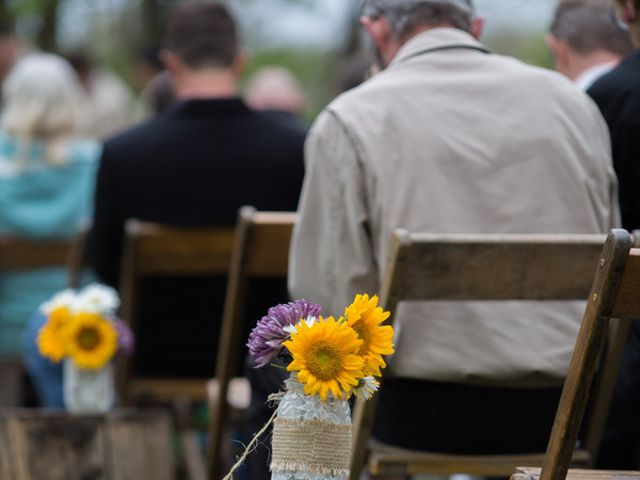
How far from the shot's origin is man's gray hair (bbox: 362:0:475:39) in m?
3.68

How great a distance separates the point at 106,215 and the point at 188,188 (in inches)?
12.9

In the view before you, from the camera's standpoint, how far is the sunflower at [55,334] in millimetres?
4793

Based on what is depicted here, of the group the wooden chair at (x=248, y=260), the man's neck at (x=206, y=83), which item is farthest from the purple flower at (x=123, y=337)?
the man's neck at (x=206, y=83)

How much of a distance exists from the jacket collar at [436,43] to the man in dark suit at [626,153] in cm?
42

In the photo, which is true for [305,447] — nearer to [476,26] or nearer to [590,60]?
[476,26]

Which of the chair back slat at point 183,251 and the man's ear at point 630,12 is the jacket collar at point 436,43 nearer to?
the man's ear at point 630,12

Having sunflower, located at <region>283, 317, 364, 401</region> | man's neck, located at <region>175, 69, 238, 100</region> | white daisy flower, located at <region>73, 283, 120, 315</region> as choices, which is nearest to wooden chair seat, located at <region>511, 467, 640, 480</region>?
sunflower, located at <region>283, 317, 364, 401</region>

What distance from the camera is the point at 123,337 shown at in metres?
4.77

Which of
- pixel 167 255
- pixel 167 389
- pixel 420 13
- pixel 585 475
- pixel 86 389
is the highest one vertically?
pixel 420 13

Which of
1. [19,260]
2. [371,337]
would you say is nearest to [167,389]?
[19,260]

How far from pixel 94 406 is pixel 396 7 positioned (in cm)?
195

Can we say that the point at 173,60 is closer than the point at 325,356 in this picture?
No

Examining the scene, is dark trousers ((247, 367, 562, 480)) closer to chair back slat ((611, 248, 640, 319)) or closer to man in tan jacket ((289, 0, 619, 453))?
man in tan jacket ((289, 0, 619, 453))

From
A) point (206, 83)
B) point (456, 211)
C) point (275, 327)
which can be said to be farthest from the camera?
point (206, 83)
